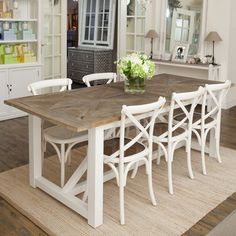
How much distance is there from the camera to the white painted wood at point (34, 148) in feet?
9.88

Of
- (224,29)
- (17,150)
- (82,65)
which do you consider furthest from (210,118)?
(82,65)

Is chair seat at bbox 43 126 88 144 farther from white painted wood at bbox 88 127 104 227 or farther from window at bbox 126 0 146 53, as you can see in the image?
window at bbox 126 0 146 53

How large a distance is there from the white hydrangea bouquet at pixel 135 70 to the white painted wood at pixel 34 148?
864mm

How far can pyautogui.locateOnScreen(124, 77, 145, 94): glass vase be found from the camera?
3285 mm

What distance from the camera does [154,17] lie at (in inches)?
263

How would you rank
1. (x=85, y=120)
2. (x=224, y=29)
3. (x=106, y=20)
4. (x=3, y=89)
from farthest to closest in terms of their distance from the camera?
(x=106, y=20)
(x=224, y=29)
(x=3, y=89)
(x=85, y=120)

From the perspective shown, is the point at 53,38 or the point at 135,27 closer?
the point at 53,38

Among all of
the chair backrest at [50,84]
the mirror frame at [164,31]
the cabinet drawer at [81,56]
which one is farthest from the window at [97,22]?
the chair backrest at [50,84]

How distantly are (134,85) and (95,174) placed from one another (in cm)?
108

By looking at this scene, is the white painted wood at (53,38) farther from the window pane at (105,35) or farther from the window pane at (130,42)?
the window pane at (105,35)

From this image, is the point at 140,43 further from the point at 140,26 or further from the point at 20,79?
the point at 20,79

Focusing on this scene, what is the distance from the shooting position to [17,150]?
409cm

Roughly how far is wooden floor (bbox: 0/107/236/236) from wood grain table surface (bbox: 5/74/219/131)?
0.78 meters

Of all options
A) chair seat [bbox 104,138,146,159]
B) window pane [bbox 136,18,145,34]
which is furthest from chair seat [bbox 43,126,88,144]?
window pane [bbox 136,18,145,34]
